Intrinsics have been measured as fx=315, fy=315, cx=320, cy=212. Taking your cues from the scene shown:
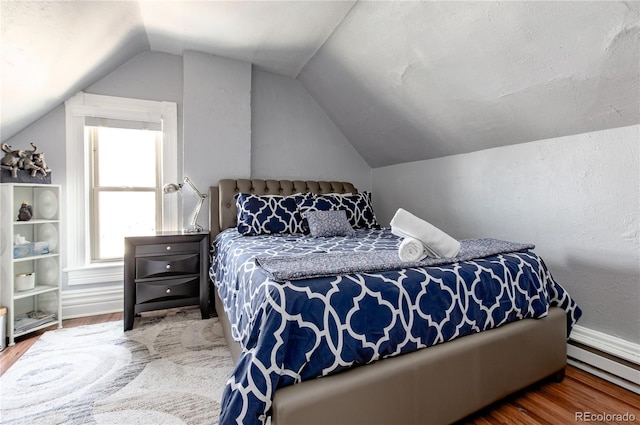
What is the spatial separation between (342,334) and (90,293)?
9.06 feet

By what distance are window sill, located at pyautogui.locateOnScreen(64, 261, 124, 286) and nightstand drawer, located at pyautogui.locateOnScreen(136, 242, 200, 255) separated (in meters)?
0.70

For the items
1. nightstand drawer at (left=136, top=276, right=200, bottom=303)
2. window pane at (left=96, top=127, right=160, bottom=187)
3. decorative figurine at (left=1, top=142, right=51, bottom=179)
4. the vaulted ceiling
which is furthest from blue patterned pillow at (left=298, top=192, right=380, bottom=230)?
decorative figurine at (left=1, top=142, right=51, bottom=179)

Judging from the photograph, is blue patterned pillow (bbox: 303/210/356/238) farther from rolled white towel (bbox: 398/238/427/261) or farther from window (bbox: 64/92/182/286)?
window (bbox: 64/92/182/286)

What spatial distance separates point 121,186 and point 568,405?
367 centimetres

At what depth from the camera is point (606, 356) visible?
73.8 inches

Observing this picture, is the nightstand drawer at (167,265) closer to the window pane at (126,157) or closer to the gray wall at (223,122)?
the gray wall at (223,122)

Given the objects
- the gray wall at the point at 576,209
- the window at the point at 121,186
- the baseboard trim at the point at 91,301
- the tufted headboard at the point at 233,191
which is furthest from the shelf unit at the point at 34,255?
the gray wall at the point at 576,209

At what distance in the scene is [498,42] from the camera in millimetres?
1895

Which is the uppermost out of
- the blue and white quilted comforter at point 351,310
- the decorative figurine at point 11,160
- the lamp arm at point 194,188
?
the decorative figurine at point 11,160

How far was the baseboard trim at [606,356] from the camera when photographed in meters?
1.76

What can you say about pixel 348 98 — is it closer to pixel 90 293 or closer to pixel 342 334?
pixel 342 334

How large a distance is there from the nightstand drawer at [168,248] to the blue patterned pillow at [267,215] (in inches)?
15.8

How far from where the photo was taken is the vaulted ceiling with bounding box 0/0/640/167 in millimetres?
1655

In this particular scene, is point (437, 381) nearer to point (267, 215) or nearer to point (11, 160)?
point (267, 215)
